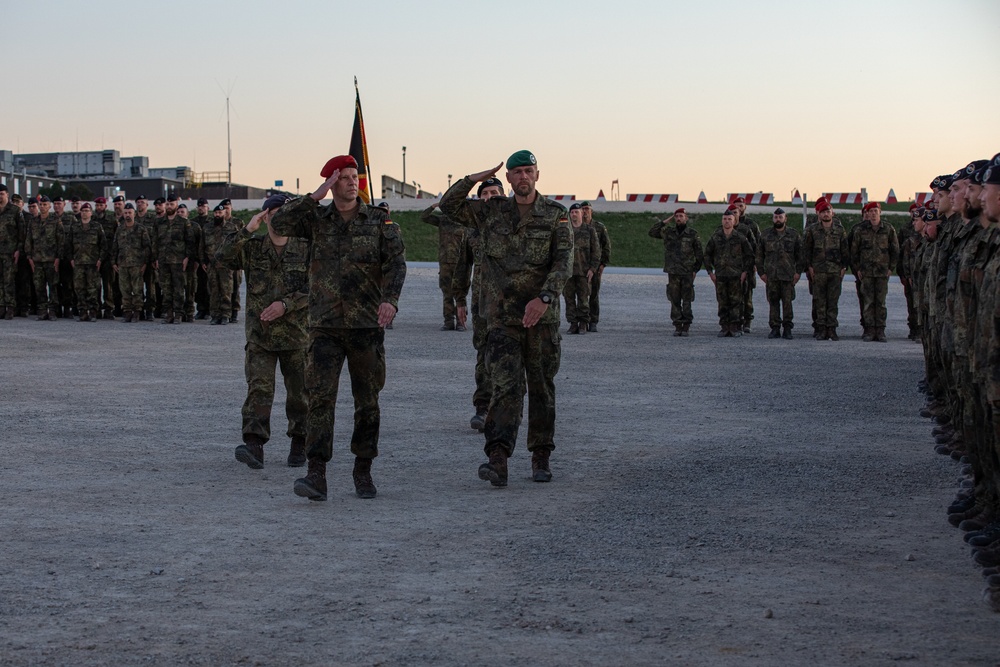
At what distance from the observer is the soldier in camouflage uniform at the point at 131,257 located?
2289 cm

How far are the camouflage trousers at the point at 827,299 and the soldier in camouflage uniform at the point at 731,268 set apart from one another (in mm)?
1267

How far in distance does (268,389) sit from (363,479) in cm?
158

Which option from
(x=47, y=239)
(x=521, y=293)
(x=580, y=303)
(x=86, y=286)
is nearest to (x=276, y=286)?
(x=521, y=293)

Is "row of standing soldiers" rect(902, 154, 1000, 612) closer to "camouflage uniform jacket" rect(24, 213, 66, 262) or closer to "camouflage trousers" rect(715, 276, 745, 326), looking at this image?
"camouflage trousers" rect(715, 276, 745, 326)

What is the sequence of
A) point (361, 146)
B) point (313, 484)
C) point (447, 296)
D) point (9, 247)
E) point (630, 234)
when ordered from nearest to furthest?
point (313, 484) < point (361, 146) < point (447, 296) < point (9, 247) < point (630, 234)

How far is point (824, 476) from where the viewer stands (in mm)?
9086

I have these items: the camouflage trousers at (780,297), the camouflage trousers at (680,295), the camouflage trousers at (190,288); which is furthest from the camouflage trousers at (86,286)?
the camouflage trousers at (780,297)

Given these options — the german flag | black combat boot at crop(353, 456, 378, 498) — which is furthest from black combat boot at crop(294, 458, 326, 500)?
the german flag

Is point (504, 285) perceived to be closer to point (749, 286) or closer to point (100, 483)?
point (100, 483)

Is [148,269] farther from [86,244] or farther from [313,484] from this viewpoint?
[313,484]

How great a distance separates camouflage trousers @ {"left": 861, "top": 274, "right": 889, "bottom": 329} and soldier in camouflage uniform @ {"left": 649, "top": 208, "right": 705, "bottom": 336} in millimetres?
2692

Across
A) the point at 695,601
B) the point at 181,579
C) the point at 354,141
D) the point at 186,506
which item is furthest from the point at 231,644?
the point at 354,141

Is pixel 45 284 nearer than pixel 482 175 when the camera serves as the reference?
No

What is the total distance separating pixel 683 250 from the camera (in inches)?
862
